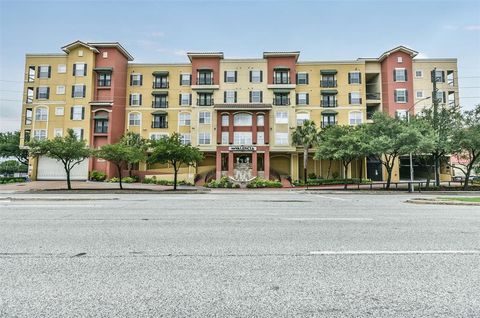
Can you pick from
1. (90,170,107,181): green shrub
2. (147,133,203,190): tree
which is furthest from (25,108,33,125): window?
(147,133,203,190): tree

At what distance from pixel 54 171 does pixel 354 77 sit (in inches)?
1753

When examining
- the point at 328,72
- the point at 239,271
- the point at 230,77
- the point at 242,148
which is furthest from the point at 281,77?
the point at 239,271

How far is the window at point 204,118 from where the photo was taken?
146 feet

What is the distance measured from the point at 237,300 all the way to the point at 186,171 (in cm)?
4111

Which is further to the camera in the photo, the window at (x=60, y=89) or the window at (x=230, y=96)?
the window at (x=230, y=96)

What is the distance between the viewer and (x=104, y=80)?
4531cm

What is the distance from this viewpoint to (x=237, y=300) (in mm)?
3598

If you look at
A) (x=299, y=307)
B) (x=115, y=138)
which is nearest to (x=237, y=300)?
(x=299, y=307)

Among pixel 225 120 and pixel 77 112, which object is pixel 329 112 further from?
pixel 77 112

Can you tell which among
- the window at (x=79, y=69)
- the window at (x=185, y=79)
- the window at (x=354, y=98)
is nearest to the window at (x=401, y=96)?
the window at (x=354, y=98)

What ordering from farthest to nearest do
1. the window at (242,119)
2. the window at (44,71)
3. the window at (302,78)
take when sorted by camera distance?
the window at (302,78) < the window at (44,71) < the window at (242,119)

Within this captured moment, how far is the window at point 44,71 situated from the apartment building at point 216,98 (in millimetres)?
130

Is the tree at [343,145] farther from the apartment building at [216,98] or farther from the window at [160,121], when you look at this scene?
the window at [160,121]

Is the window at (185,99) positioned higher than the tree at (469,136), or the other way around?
the window at (185,99)
